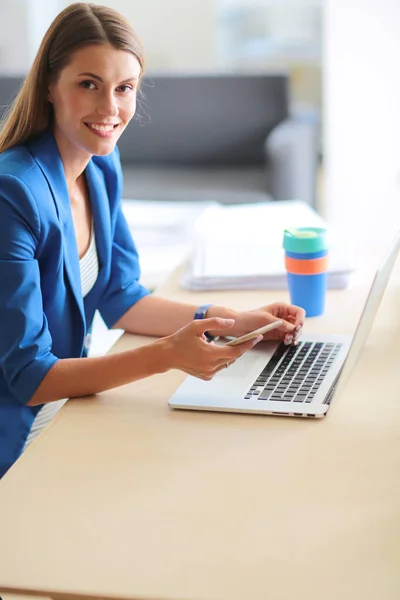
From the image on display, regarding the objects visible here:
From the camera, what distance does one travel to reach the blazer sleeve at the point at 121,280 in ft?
5.19

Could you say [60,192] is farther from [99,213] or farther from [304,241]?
[304,241]

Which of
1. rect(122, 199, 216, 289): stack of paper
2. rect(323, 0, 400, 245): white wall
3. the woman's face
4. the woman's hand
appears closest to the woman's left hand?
the woman's hand

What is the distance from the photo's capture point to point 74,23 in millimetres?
1339

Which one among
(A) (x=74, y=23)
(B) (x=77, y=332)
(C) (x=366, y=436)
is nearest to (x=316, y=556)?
(C) (x=366, y=436)

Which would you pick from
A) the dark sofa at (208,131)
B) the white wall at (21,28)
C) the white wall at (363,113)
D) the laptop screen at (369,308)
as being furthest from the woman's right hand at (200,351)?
the white wall at (21,28)

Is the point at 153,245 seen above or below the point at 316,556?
below

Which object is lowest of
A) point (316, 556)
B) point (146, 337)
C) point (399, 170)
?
point (399, 170)

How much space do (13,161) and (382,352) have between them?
654 millimetres

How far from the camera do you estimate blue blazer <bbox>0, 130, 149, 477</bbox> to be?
1.23 meters

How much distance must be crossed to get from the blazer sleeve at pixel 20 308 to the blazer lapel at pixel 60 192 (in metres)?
0.09

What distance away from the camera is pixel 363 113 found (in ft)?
12.7

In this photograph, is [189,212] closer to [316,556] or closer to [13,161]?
[13,161]

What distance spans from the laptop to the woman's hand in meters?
0.02

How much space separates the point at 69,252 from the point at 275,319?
346 mm
